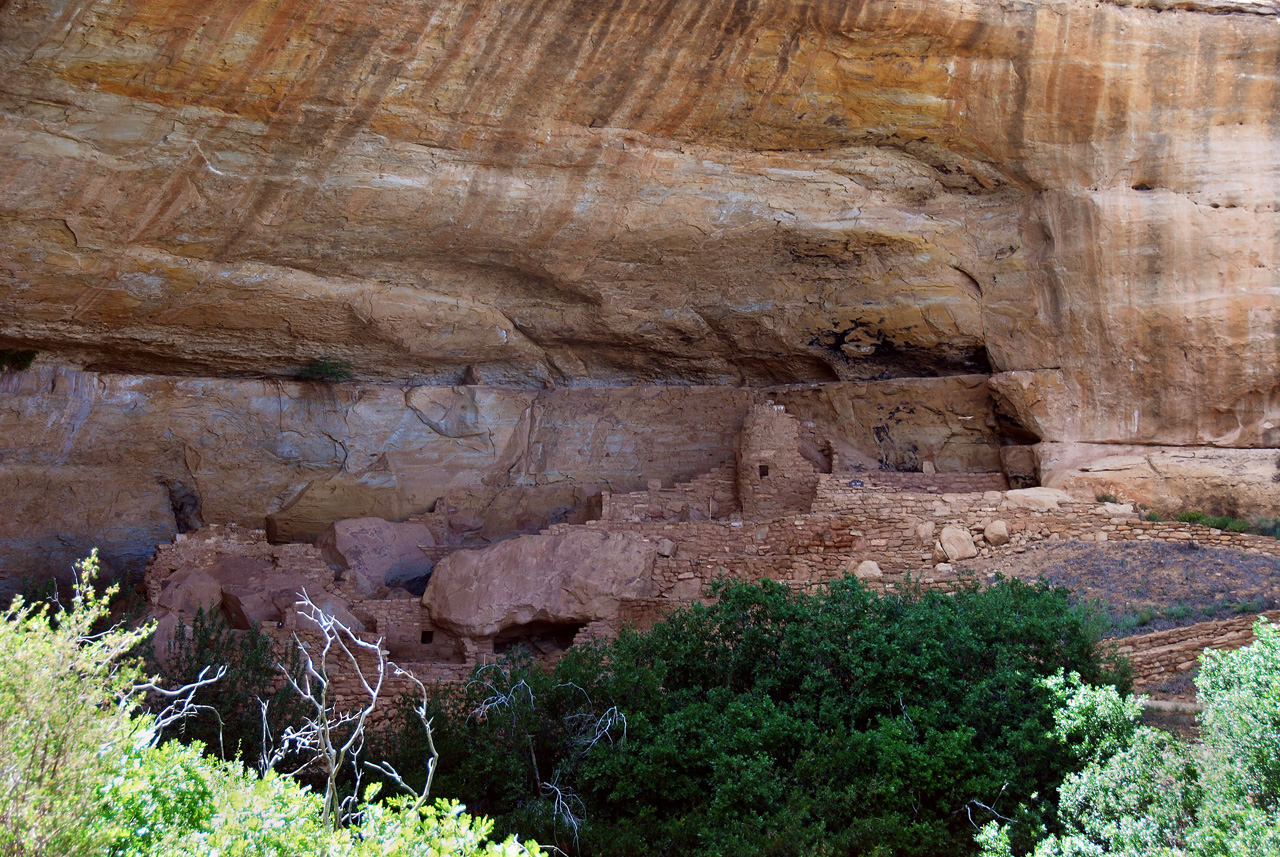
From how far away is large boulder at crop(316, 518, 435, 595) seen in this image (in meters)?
13.7

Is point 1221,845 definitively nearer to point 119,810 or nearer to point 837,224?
point 119,810

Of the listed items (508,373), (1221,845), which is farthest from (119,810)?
(508,373)

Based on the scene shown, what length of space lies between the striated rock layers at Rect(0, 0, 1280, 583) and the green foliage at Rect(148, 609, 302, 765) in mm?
4643

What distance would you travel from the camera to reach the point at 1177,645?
30.2 ft

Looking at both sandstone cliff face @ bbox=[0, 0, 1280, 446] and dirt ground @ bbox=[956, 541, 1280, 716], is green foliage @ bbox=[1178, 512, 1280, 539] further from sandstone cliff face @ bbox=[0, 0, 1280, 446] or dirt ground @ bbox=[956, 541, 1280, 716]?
sandstone cliff face @ bbox=[0, 0, 1280, 446]

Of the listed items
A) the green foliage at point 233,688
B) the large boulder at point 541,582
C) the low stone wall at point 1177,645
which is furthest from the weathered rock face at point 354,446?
the low stone wall at point 1177,645

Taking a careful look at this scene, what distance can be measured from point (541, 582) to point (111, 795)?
7.79m

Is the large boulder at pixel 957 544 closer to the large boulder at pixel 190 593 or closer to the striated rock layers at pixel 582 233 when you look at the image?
the striated rock layers at pixel 582 233

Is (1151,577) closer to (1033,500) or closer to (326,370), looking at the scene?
(1033,500)

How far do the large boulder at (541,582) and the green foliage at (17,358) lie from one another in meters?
6.47

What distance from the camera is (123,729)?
14.5 ft

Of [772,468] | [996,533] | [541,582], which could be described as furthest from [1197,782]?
[772,468]

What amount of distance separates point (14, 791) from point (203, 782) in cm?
103

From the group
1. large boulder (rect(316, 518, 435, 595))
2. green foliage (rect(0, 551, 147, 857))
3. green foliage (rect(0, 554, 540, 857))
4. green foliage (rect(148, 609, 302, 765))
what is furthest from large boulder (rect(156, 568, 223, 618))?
green foliage (rect(0, 551, 147, 857))
